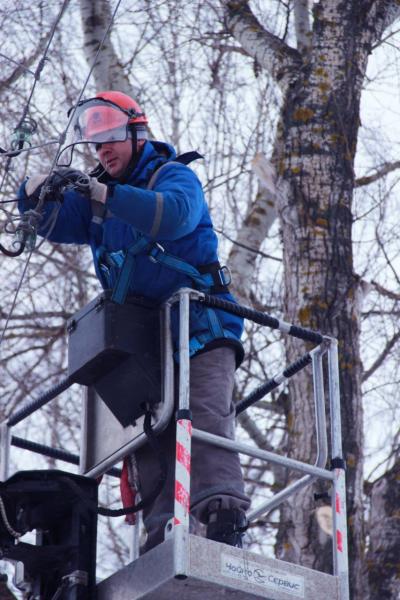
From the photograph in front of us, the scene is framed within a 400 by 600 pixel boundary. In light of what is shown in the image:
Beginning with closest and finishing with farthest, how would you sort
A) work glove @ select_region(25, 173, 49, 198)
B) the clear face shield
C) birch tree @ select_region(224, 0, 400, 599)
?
work glove @ select_region(25, 173, 49, 198), the clear face shield, birch tree @ select_region(224, 0, 400, 599)

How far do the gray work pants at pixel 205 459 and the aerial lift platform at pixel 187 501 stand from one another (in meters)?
0.11

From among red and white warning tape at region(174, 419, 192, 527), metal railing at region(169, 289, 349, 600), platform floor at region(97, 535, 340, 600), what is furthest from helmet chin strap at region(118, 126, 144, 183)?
platform floor at region(97, 535, 340, 600)

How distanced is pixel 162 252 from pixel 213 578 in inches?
56.1

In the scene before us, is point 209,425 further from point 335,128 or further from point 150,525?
point 335,128

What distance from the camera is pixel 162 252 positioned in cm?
516

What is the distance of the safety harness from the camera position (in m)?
5.14

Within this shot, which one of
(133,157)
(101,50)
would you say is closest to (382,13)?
(101,50)

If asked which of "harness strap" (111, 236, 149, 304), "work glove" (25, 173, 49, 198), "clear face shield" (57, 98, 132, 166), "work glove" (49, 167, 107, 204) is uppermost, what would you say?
"clear face shield" (57, 98, 132, 166)

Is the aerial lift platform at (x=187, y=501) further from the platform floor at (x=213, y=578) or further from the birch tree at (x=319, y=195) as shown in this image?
the birch tree at (x=319, y=195)

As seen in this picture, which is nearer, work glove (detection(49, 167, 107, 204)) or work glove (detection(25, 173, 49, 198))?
work glove (detection(49, 167, 107, 204))

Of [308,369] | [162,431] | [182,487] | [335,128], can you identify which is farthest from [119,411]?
[335,128]

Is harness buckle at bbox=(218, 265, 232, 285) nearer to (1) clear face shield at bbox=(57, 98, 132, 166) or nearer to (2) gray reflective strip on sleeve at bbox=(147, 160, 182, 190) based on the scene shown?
(2) gray reflective strip on sleeve at bbox=(147, 160, 182, 190)

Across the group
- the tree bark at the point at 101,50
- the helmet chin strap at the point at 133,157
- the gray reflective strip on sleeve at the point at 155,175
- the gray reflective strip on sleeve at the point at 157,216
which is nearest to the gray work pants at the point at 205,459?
the gray reflective strip on sleeve at the point at 157,216

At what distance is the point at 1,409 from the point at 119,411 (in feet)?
17.9
